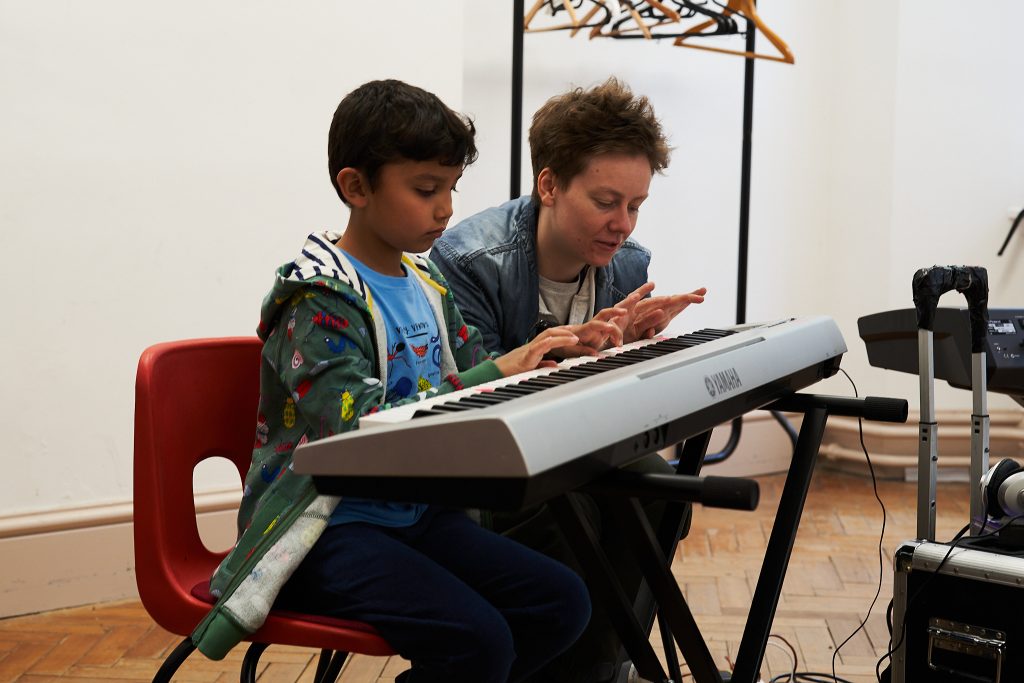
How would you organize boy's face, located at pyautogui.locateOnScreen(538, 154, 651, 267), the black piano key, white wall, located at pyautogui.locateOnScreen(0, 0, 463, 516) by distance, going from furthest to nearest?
white wall, located at pyautogui.locateOnScreen(0, 0, 463, 516) → boy's face, located at pyautogui.locateOnScreen(538, 154, 651, 267) → the black piano key

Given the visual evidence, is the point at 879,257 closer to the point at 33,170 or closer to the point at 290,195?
the point at 290,195

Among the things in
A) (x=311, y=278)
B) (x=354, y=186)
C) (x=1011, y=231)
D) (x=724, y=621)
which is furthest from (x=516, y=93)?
(x=1011, y=231)

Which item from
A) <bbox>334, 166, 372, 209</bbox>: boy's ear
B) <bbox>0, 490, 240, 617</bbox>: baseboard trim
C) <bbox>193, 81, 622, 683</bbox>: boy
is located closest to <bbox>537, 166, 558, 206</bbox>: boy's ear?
<bbox>193, 81, 622, 683</bbox>: boy

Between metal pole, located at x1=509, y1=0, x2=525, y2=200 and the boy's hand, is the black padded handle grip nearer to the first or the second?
the boy's hand

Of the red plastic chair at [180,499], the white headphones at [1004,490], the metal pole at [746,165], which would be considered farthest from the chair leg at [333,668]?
the metal pole at [746,165]

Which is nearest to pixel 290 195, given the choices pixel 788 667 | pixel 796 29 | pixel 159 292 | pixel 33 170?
pixel 159 292

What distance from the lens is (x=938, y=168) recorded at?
3.89 m

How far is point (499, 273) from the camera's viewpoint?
1.84 meters

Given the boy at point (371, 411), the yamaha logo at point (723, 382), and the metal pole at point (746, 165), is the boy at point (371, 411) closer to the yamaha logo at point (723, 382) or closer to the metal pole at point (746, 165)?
the yamaha logo at point (723, 382)

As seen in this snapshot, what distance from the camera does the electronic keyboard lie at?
35.8 inches

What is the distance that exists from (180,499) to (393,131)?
540 millimetres

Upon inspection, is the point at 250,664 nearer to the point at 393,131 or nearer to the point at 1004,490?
the point at 393,131

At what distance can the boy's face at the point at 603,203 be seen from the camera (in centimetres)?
178

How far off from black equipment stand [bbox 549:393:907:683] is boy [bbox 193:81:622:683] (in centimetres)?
7
